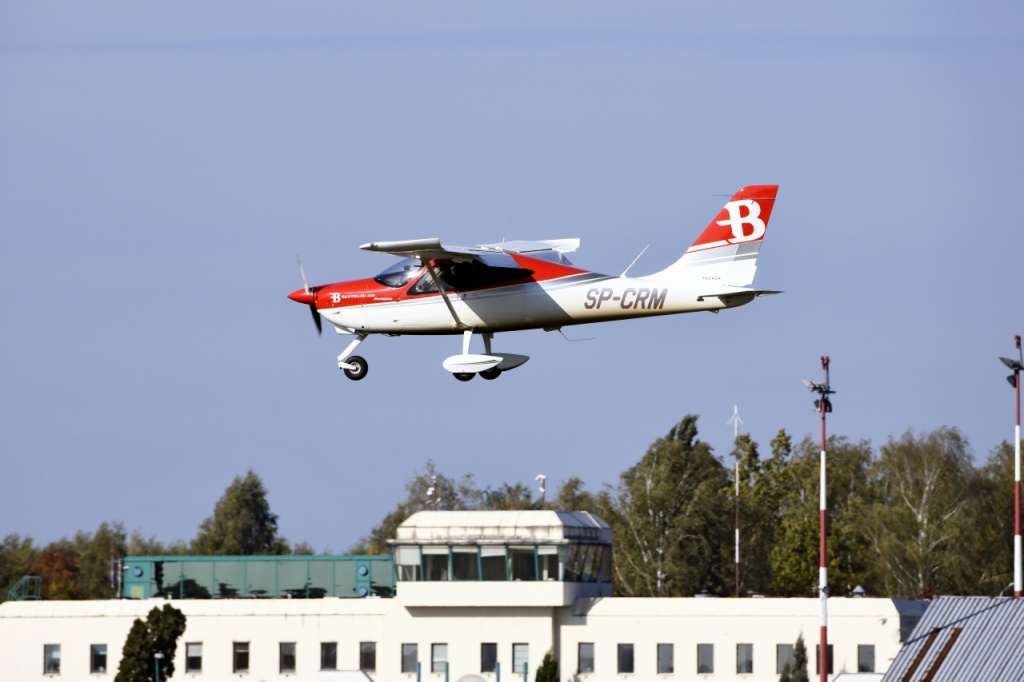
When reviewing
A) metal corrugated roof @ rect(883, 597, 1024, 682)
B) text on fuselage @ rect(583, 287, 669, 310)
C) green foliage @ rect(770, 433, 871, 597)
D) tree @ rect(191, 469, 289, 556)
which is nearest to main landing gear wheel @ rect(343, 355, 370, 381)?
text on fuselage @ rect(583, 287, 669, 310)

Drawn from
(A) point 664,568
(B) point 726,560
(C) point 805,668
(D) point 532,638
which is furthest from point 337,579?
(B) point 726,560

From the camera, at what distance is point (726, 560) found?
338 feet

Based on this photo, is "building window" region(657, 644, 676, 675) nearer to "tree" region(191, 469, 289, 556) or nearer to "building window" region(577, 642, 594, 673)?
"building window" region(577, 642, 594, 673)

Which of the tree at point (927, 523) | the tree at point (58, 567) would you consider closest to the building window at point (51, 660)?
the tree at point (927, 523)

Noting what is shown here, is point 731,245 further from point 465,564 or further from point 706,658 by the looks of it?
point 465,564

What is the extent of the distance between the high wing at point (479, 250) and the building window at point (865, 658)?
22259mm

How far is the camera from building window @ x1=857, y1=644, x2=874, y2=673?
58.2 meters

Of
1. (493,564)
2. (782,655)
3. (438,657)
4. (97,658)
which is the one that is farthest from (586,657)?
(97,658)

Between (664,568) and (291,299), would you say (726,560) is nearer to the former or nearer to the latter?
(664,568)

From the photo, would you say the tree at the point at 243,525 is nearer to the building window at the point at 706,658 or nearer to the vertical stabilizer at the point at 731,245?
the building window at the point at 706,658

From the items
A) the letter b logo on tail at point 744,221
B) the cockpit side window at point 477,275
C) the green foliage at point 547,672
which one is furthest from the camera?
the green foliage at point 547,672

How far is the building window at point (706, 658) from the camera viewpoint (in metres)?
60.5

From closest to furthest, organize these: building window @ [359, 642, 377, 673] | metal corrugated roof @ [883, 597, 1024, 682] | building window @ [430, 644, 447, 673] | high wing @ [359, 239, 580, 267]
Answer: high wing @ [359, 239, 580, 267], metal corrugated roof @ [883, 597, 1024, 682], building window @ [430, 644, 447, 673], building window @ [359, 642, 377, 673]

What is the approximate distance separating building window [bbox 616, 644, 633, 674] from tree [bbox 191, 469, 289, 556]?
208 ft
